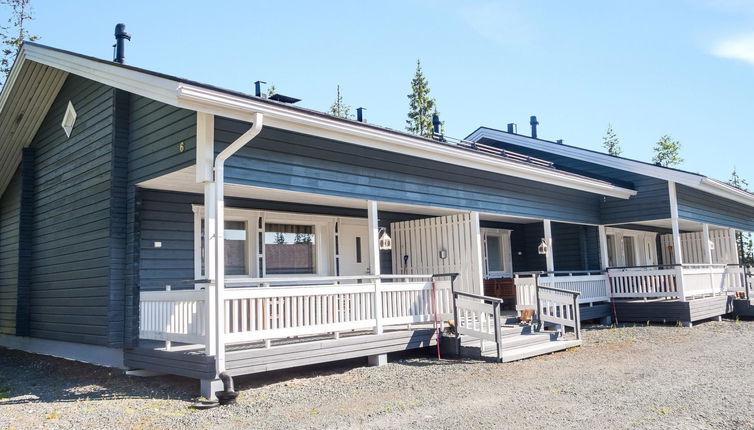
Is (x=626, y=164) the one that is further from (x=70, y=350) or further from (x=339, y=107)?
(x=339, y=107)

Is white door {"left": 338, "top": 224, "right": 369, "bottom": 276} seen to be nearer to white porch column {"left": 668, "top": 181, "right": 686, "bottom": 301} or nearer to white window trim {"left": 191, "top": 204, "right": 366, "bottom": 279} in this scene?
white window trim {"left": 191, "top": 204, "right": 366, "bottom": 279}

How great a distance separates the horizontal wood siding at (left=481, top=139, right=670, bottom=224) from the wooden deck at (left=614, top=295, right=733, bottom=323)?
2.13 meters

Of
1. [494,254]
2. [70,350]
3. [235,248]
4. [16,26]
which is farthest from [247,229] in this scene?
[16,26]

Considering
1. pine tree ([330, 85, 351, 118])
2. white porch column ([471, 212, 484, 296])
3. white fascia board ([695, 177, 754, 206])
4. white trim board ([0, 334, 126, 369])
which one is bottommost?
white trim board ([0, 334, 126, 369])

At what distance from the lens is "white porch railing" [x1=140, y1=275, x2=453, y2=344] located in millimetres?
6945

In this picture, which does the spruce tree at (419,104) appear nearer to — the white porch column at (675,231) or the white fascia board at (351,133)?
the white porch column at (675,231)

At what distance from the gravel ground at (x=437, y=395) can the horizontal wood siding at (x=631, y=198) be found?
16.8 ft

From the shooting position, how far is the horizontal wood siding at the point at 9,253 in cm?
1183

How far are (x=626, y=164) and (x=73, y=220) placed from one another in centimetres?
1227

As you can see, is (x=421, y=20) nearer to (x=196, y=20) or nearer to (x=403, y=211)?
(x=403, y=211)

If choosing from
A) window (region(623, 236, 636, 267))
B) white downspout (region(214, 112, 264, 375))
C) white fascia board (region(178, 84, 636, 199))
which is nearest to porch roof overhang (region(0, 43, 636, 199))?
white fascia board (region(178, 84, 636, 199))

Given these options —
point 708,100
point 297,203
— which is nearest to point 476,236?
point 297,203

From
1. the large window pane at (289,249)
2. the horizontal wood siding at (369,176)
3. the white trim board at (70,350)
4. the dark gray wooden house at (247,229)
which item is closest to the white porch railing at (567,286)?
the dark gray wooden house at (247,229)

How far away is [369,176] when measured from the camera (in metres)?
9.10
